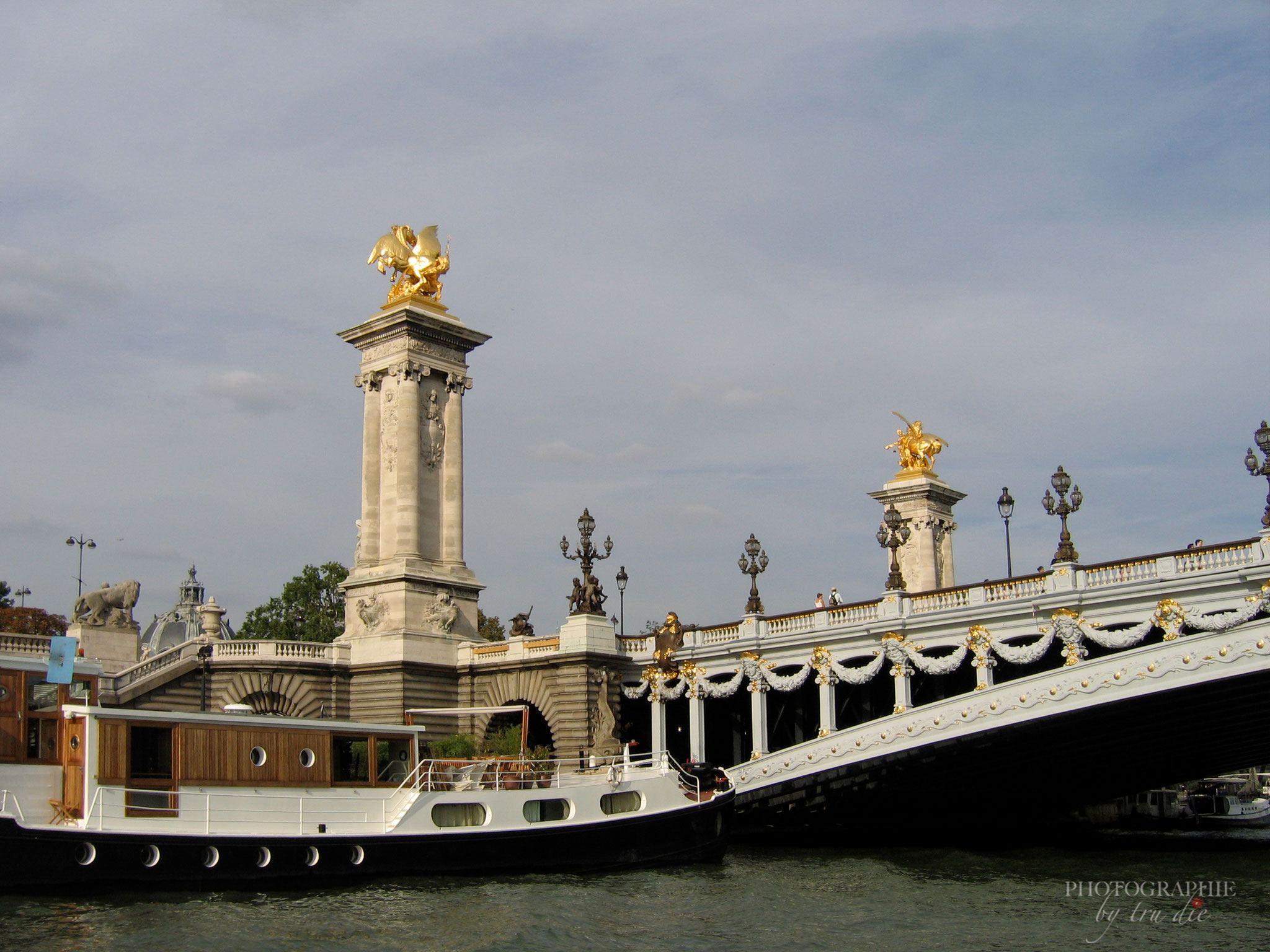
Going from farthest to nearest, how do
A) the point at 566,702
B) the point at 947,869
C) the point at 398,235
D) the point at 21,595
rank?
the point at 21,595
the point at 398,235
the point at 566,702
the point at 947,869

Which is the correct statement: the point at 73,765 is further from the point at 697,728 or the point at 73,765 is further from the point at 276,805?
the point at 697,728

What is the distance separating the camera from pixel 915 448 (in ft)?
262

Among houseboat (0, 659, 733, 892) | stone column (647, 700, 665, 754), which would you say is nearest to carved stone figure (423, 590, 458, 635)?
stone column (647, 700, 665, 754)

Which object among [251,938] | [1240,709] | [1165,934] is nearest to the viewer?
[251,938]

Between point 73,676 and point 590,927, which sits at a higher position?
point 73,676

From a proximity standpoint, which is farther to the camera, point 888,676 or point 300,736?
point 888,676

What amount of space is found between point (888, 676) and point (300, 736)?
24.5m

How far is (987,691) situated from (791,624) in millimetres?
8956

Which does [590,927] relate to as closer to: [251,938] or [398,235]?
[251,938]

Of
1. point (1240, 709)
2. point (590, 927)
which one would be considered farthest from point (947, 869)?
point (590, 927)

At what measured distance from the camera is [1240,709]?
4294 centimetres

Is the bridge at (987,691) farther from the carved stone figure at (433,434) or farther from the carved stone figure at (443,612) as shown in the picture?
the carved stone figure at (433,434)

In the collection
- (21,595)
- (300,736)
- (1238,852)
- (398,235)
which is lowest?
(1238,852)

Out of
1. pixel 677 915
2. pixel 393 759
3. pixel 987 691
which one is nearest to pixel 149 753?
pixel 393 759
